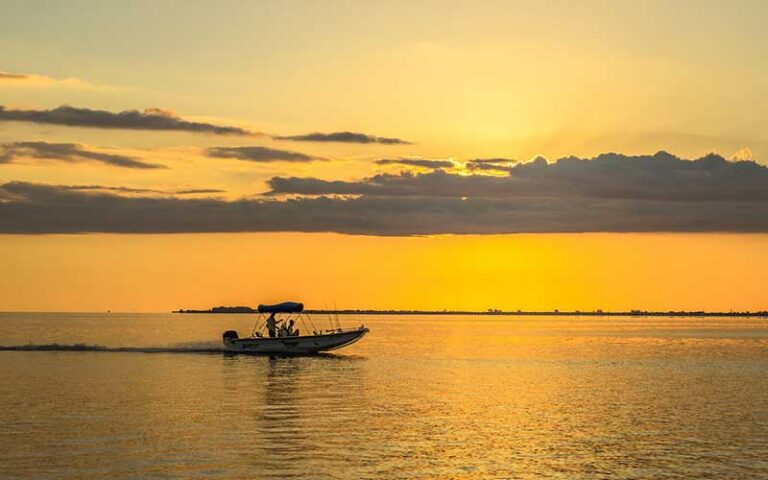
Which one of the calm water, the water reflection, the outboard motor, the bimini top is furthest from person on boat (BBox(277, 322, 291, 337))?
the calm water

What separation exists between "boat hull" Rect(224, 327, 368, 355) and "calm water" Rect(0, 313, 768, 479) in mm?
5698

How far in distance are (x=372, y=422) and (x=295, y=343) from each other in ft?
180

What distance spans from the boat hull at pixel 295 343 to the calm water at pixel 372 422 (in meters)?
5.70

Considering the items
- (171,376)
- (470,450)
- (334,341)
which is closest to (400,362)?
(334,341)

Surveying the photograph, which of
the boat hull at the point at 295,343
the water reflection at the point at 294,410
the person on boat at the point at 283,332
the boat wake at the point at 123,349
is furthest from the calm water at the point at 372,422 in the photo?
the boat wake at the point at 123,349

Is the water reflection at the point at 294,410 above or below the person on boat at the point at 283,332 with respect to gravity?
below

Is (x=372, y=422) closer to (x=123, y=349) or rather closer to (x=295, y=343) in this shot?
(x=295, y=343)

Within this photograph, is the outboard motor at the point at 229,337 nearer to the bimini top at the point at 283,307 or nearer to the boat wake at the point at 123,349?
the boat wake at the point at 123,349

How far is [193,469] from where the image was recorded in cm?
4147

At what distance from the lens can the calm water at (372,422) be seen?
4238cm

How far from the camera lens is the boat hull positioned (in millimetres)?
109250

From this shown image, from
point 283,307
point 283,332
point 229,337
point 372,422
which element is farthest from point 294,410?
point 229,337

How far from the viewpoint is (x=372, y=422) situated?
55.8m

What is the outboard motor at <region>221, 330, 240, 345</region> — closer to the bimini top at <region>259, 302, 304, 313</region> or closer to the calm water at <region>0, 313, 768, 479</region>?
the bimini top at <region>259, 302, 304, 313</region>
